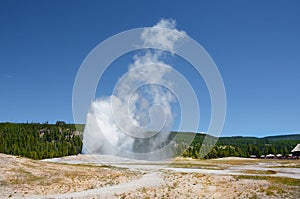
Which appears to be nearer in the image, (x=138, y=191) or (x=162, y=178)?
(x=138, y=191)

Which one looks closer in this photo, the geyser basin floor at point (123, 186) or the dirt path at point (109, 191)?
the dirt path at point (109, 191)

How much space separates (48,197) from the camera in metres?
25.1

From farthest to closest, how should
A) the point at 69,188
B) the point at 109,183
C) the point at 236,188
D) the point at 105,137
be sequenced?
the point at 105,137, the point at 109,183, the point at 69,188, the point at 236,188

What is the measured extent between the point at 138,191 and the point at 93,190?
12.5 feet

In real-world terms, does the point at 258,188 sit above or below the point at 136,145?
below

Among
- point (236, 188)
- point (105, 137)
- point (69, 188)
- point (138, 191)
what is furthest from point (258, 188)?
point (105, 137)

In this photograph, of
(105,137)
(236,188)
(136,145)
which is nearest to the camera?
(236,188)

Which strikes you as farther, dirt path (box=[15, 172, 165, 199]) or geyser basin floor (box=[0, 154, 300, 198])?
geyser basin floor (box=[0, 154, 300, 198])

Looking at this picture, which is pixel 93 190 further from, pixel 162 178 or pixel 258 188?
pixel 258 188

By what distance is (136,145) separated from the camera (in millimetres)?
111875

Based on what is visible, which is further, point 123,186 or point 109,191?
point 123,186

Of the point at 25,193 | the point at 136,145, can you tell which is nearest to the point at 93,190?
the point at 25,193

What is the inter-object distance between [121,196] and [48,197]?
5400mm

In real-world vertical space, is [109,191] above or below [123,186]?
below
